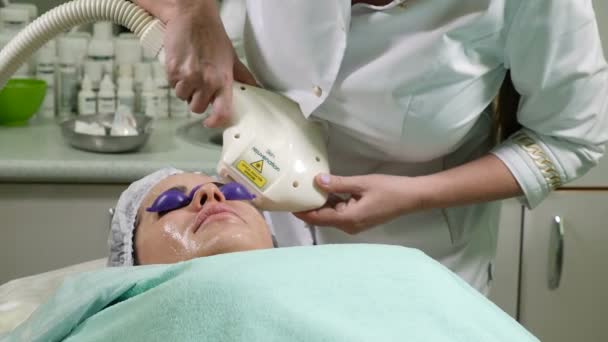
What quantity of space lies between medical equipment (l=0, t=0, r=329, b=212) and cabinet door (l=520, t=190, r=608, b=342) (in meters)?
1.11

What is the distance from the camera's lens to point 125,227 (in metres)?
1.39

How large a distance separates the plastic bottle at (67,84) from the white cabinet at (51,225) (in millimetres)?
436

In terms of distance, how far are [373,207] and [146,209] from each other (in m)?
0.39

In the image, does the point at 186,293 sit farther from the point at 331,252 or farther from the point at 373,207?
the point at 373,207

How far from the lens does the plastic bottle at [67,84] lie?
2307mm

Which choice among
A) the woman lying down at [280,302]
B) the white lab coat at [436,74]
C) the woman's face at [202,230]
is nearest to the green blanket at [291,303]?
the woman lying down at [280,302]

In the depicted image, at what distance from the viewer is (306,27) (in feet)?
4.05

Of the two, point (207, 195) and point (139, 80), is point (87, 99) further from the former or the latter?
point (207, 195)

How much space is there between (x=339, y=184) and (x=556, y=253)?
44.7 inches

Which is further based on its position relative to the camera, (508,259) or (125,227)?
(508,259)

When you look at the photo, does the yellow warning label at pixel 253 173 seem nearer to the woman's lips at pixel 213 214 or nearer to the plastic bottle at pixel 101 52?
the woman's lips at pixel 213 214

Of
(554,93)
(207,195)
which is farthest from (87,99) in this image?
(554,93)

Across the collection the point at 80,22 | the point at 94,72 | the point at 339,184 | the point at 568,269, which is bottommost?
the point at 568,269

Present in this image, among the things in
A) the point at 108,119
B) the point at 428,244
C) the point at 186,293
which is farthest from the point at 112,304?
the point at 108,119
